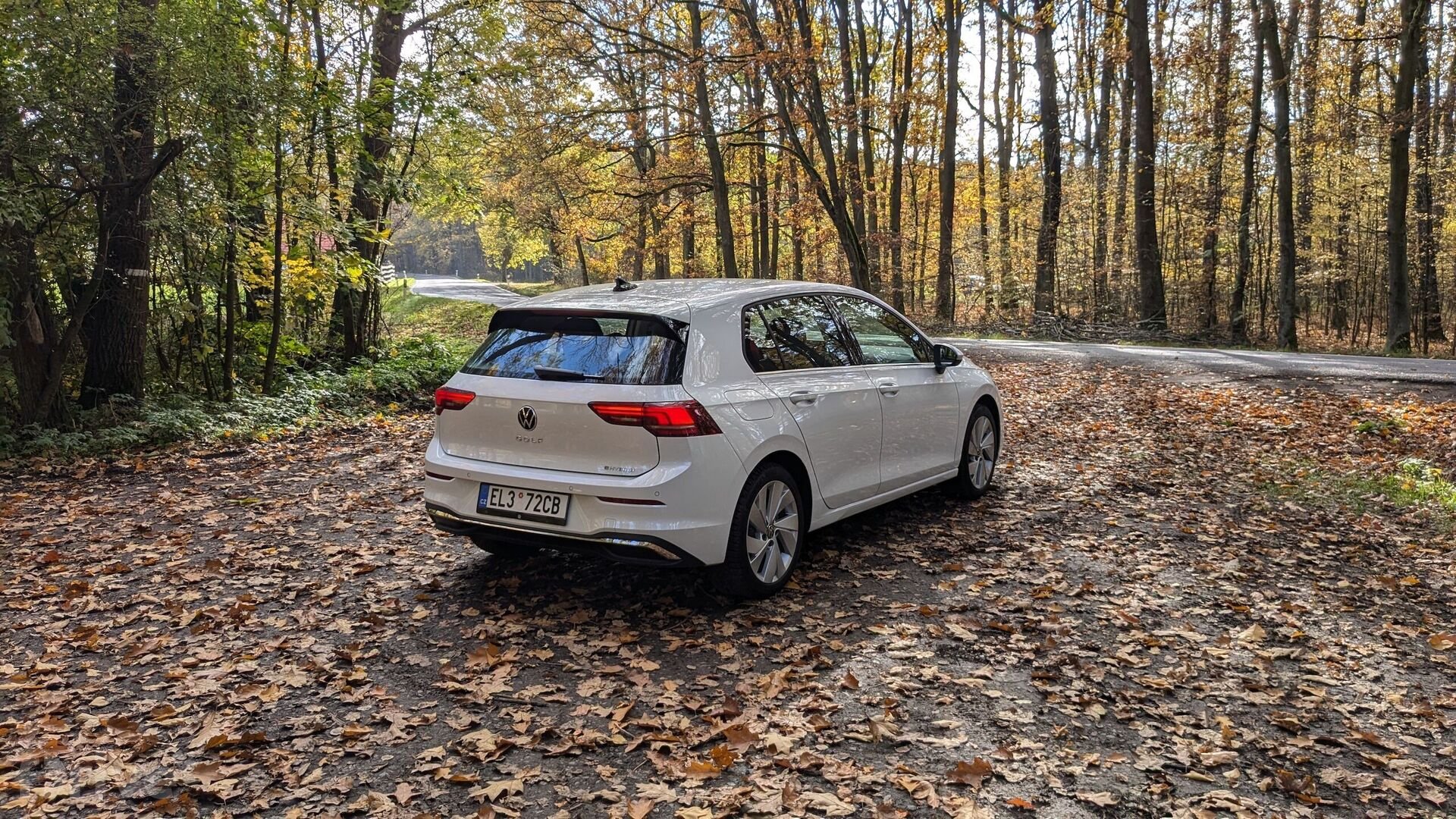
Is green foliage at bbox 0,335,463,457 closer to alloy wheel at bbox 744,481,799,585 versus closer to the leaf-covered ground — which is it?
the leaf-covered ground

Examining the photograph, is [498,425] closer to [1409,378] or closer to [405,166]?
[405,166]

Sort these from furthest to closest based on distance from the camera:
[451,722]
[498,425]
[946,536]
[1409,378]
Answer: [1409,378] < [946,536] < [498,425] < [451,722]

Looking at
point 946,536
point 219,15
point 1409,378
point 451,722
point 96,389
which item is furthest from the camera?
point 1409,378

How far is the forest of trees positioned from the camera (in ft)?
28.5

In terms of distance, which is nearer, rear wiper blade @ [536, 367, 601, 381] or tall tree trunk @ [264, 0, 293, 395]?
rear wiper blade @ [536, 367, 601, 381]

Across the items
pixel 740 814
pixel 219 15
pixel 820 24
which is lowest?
pixel 740 814

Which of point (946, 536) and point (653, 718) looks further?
point (946, 536)

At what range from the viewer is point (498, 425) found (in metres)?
4.59

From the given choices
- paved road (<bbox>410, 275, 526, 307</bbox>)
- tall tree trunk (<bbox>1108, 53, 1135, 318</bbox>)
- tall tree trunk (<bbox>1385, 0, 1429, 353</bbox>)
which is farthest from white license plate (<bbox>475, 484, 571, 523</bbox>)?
paved road (<bbox>410, 275, 526, 307</bbox>)

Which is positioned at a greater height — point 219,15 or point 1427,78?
point 1427,78

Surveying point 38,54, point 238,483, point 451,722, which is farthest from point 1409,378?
point 38,54

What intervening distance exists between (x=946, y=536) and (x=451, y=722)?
372 cm

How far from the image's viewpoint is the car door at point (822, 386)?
4996 millimetres

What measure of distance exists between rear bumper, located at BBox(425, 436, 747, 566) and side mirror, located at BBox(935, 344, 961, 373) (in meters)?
2.52
